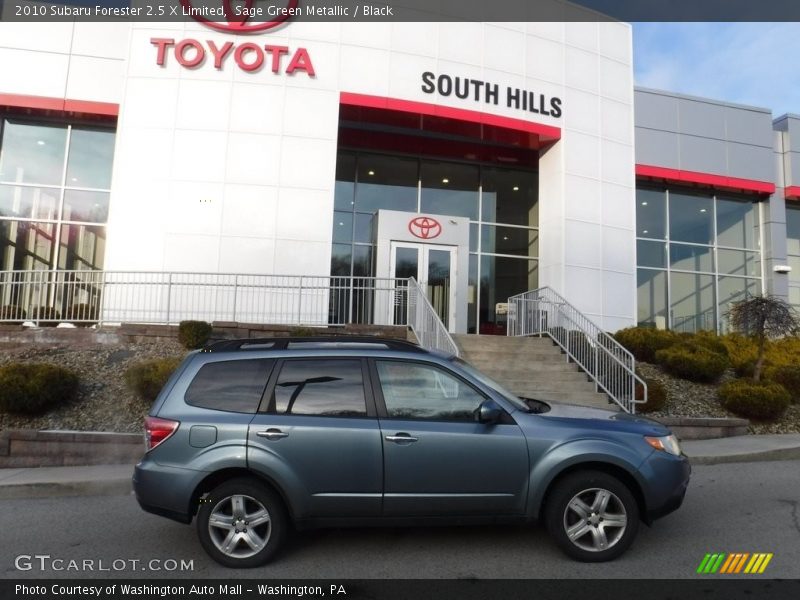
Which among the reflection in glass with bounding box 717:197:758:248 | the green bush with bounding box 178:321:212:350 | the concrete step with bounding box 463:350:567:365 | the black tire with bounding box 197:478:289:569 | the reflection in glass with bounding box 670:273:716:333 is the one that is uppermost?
the reflection in glass with bounding box 717:197:758:248

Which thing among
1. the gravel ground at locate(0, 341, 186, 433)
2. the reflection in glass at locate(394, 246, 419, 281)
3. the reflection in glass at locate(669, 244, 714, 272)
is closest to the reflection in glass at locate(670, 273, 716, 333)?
the reflection in glass at locate(669, 244, 714, 272)

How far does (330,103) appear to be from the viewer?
14.4m

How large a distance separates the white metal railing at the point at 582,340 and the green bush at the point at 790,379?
2933 mm

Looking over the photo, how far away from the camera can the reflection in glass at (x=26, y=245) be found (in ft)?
51.0

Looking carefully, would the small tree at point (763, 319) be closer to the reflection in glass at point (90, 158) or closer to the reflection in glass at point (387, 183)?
the reflection in glass at point (387, 183)

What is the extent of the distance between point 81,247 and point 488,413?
14.8 metres

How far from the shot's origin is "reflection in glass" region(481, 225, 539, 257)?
1755 cm

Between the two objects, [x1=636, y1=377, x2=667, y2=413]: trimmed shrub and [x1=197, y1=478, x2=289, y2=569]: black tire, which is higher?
[x1=636, y1=377, x2=667, y2=413]: trimmed shrub

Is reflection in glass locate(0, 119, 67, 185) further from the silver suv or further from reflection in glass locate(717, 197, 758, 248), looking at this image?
reflection in glass locate(717, 197, 758, 248)

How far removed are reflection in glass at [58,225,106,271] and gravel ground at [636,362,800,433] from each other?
1358 cm

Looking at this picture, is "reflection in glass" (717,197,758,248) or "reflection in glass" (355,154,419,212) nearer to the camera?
"reflection in glass" (355,154,419,212)

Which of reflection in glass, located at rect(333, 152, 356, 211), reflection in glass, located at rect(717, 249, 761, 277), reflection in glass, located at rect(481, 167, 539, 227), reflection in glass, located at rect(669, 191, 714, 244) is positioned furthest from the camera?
reflection in glass, located at rect(717, 249, 761, 277)

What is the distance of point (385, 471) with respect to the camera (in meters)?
4.33

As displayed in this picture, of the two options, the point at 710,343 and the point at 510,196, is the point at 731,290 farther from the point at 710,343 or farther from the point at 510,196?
the point at 510,196
